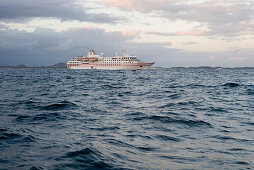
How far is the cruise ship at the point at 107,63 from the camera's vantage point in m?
104

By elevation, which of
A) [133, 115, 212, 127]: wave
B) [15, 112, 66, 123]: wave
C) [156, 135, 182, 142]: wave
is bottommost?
[156, 135, 182, 142]: wave

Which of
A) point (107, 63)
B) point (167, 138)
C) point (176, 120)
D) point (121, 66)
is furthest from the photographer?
point (107, 63)

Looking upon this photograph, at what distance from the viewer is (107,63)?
4397 inches

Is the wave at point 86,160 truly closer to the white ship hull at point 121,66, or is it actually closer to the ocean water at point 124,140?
the ocean water at point 124,140

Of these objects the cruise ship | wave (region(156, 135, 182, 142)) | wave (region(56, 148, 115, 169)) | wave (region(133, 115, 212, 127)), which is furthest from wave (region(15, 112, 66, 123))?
the cruise ship

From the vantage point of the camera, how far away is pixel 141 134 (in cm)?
668

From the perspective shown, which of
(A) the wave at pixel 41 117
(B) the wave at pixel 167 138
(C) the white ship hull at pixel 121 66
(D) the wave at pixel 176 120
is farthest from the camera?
(C) the white ship hull at pixel 121 66

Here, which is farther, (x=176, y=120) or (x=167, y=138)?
(x=176, y=120)

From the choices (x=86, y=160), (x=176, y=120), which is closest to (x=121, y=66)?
(x=176, y=120)

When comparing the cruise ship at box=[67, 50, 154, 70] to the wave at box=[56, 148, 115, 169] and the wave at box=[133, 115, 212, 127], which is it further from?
the wave at box=[56, 148, 115, 169]

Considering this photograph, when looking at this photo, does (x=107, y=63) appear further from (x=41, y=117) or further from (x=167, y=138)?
(x=167, y=138)

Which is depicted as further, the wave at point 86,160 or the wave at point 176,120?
the wave at point 176,120

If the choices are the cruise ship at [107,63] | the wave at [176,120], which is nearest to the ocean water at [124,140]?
the wave at [176,120]

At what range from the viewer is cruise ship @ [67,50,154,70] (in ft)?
342
